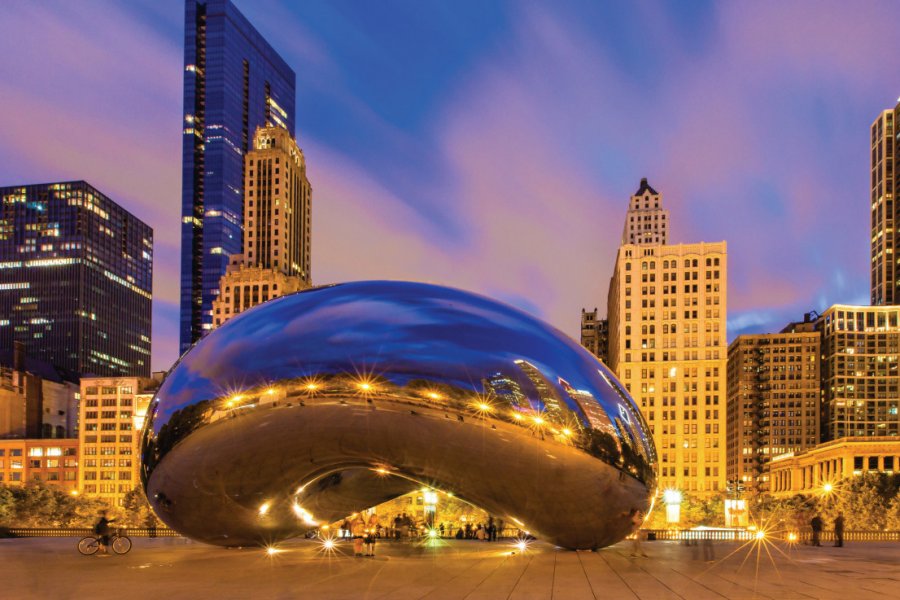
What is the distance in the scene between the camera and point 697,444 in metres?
117

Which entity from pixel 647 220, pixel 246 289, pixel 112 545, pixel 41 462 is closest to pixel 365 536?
pixel 112 545

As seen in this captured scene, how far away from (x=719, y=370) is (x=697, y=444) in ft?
35.4

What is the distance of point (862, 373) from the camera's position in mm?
182000

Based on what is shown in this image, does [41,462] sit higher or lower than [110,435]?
lower

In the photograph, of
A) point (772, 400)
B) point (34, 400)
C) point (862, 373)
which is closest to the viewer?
point (34, 400)

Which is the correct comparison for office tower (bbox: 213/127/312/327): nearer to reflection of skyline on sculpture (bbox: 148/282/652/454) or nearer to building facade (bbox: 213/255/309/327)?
building facade (bbox: 213/255/309/327)

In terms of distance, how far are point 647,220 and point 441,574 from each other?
131 m

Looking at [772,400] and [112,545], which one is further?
[772,400]

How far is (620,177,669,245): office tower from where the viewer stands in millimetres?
139625

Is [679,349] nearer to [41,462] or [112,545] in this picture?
[41,462]

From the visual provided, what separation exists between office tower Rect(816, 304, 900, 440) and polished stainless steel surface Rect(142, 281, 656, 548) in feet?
606

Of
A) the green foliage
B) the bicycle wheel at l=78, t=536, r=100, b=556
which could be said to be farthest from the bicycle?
the green foliage

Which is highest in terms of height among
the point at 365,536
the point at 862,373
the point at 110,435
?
the point at 862,373

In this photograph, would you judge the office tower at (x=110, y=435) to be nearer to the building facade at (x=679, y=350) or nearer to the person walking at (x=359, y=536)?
the building facade at (x=679, y=350)
